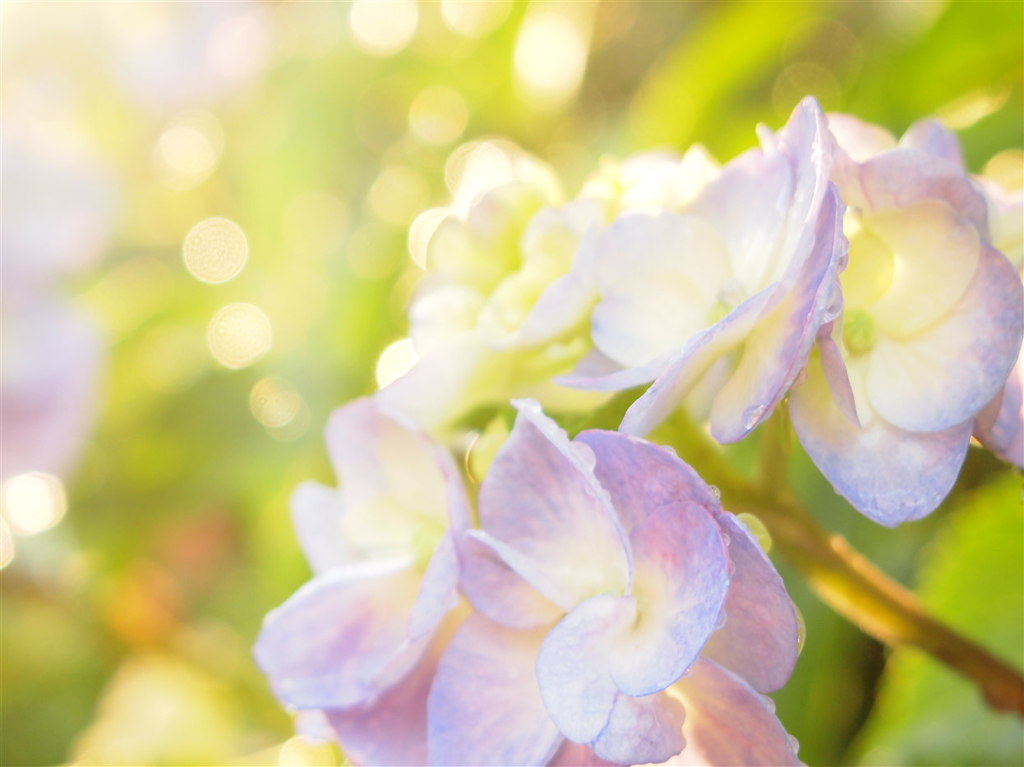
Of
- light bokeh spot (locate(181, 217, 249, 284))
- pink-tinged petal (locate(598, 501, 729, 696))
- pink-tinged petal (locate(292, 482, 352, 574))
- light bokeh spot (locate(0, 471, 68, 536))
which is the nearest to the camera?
pink-tinged petal (locate(598, 501, 729, 696))

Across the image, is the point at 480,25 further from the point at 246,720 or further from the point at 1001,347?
the point at 1001,347

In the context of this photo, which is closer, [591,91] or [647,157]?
[647,157]

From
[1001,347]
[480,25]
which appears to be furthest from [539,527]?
[480,25]

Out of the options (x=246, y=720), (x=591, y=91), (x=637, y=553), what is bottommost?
(x=246, y=720)

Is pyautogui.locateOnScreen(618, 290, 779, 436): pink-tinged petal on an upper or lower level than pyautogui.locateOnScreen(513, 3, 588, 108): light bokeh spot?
upper

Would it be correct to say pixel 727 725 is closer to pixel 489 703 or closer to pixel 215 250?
pixel 489 703

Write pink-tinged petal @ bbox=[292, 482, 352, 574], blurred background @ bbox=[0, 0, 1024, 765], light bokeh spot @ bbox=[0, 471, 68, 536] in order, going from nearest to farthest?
1. pink-tinged petal @ bbox=[292, 482, 352, 574]
2. blurred background @ bbox=[0, 0, 1024, 765]
3. light bokeh spot @ bbox=[0, 471, 68, 536]

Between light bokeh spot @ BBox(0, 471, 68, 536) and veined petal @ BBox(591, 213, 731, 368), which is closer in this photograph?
veined petal @ BBox(591, 213, 731, 368)

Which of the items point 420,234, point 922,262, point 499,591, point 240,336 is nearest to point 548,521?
point 499,591

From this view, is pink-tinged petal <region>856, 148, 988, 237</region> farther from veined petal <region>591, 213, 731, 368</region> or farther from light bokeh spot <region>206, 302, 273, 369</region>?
light bokeh spot <region>206, 302, 273, 369</region>

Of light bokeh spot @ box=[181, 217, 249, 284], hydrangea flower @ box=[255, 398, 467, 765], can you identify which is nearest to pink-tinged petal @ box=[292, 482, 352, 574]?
hydrangea flower @ box=[255, 398, 467, 765]
